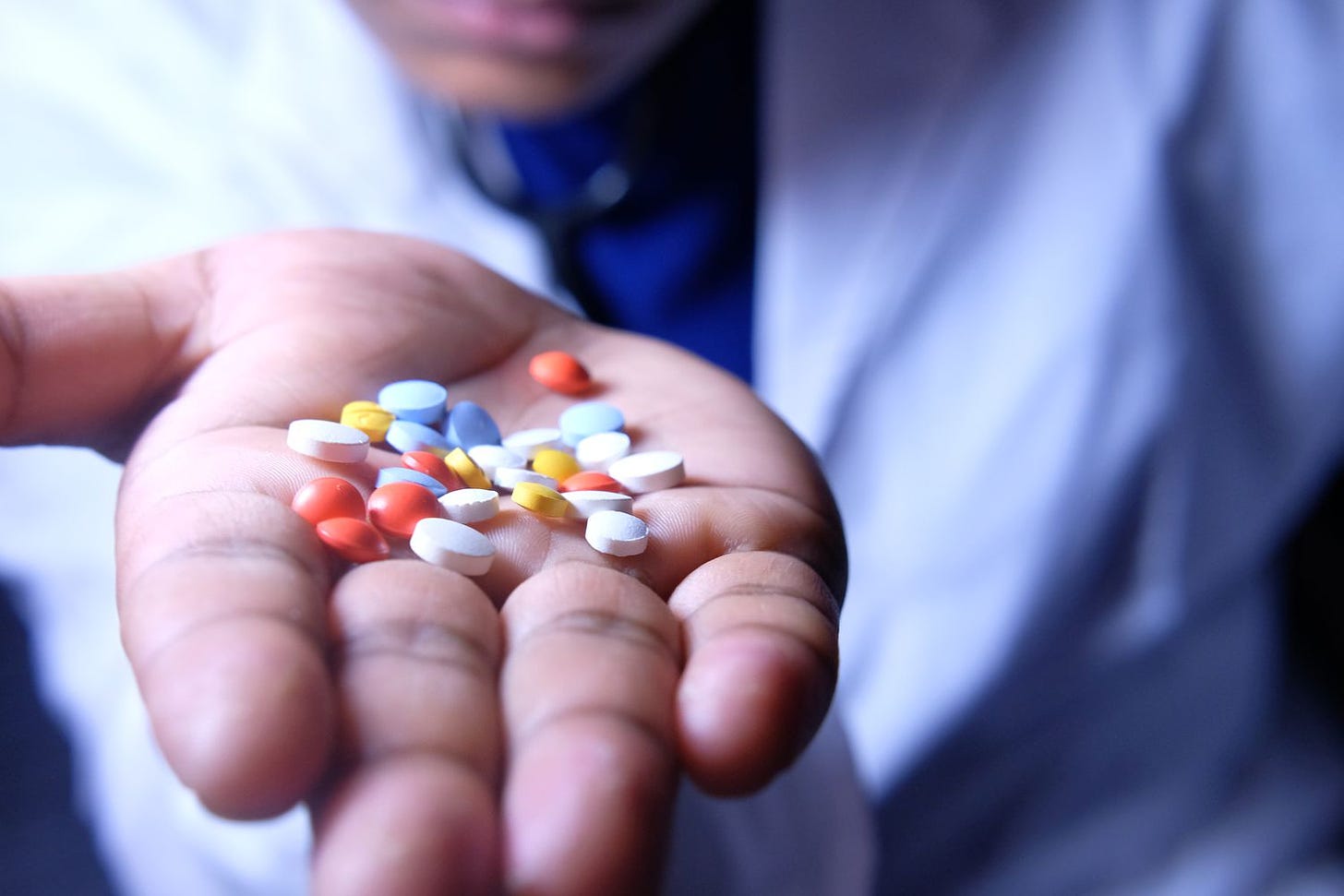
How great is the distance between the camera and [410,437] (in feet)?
1.74

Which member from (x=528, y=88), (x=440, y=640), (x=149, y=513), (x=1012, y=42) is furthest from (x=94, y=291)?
(x=1012, y=42)

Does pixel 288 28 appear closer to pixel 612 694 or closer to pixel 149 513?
pixel 149 513

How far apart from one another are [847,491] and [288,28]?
0.61 metres

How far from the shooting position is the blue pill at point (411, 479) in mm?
477

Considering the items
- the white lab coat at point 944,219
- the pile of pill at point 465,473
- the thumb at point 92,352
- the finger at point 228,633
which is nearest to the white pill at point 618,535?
the pile of pill at point 465,473

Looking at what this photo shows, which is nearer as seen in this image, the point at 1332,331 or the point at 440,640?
the point at 440,640

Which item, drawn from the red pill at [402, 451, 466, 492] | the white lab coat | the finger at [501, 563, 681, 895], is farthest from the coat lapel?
the finger at [501, 563, 681, 895]

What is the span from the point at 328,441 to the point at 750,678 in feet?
0.71

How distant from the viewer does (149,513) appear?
0.39 meters

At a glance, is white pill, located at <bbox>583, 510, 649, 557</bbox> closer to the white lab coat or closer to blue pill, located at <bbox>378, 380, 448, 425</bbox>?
blue pill, located at <bbox>378, 380, 448, 425</bbox>

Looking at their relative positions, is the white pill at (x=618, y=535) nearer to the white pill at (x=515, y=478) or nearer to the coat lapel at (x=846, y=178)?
the white pill at (x=515, y=478)

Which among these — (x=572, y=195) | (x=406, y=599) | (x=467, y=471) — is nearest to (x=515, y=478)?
(x=467, y=471)

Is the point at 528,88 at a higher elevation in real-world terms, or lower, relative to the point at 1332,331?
higher

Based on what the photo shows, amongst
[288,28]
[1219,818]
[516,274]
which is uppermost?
[288,28]
